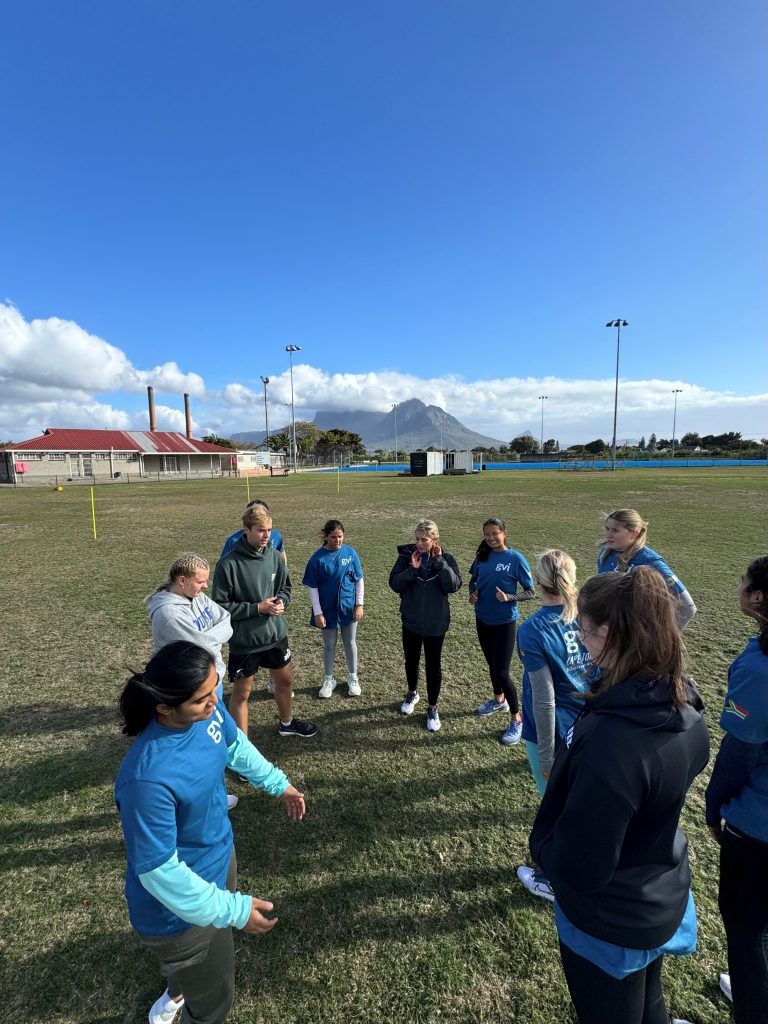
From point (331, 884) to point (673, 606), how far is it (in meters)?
2.80

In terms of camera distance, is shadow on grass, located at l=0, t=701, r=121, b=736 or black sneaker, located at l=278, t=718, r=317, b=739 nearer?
black sneaker, located at l=278, t=718, r=317, b=739

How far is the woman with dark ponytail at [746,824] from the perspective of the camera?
1.89 metres

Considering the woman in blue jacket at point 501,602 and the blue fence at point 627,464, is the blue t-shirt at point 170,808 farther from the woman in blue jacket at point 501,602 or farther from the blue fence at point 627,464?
the blue fence at point 627,464

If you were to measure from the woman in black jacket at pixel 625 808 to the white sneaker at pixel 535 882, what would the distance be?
140 cm

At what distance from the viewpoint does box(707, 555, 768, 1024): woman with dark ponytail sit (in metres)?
1.89

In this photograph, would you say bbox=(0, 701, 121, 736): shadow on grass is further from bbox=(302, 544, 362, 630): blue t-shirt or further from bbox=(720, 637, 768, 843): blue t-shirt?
bbox=(720, 637, 768, 843): blue t-shirt

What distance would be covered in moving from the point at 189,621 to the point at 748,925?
3290mm

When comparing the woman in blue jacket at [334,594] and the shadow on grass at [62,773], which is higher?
the woman in blue jacket at [334,594]

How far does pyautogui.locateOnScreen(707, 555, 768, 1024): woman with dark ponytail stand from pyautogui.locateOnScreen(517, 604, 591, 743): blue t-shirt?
85 cm

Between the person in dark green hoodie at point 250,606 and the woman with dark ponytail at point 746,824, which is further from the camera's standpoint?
the person in dark green hoodie at point 250,606

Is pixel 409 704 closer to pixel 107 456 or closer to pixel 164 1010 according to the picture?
pixel 164 1010

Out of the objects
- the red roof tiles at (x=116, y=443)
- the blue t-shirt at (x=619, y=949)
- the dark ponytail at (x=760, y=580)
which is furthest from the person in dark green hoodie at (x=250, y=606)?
the red roof tiles at (x=116, y=443)

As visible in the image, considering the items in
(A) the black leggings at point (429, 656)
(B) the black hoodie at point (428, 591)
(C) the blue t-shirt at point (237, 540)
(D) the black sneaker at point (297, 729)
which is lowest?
(D) the black sneaker at point (297, 729)

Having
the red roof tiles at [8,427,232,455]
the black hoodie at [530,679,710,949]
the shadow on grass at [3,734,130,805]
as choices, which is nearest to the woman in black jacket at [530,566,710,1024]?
the black hoodie at [530,679,710,949]
